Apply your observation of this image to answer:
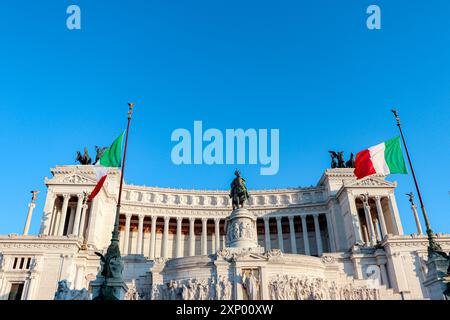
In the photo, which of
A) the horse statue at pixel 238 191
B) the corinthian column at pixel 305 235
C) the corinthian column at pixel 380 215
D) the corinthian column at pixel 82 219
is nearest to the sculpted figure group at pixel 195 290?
the horse statue at pixel 238 191

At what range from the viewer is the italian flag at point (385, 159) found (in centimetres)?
2989

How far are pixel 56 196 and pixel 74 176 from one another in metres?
4.26

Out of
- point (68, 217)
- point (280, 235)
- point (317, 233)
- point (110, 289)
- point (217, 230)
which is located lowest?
point (110, 289)

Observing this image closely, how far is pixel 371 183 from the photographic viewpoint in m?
63.0

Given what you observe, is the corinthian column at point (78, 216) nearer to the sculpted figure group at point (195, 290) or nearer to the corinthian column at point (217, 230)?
the corinthian column at point (217, 230)

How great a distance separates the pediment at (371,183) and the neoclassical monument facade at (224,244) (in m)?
0.24

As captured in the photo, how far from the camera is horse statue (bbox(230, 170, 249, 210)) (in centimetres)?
4184

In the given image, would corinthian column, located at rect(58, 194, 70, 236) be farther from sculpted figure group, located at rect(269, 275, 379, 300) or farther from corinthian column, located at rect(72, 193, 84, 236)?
sculpted figure group, located at rect(269, 275, 379, 300)

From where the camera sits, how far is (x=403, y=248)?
Answer: 47.8 meters

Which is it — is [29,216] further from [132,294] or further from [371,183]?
[371,183]

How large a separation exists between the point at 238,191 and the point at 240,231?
15.8 ft

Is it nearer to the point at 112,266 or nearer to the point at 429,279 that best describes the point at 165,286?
the point at 112,266

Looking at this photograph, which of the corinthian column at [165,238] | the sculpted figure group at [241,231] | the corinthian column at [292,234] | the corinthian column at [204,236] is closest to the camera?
the sculpted figure group at [241,231]

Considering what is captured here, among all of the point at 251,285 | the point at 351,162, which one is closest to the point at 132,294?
the point at 251,285
